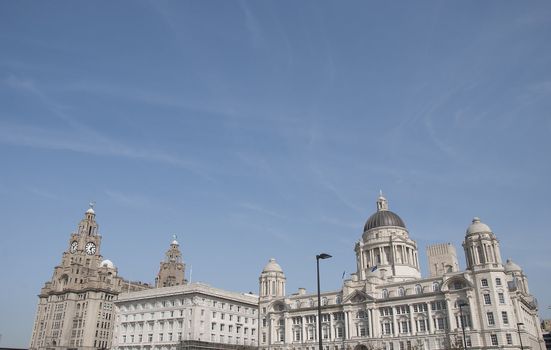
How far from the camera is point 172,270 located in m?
172

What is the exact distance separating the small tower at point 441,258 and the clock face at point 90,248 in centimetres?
10234

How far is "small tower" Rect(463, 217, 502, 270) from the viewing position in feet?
297

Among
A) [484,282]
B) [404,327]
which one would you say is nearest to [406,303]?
[404,327]

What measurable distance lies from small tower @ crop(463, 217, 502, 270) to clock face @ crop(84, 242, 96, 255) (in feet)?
375

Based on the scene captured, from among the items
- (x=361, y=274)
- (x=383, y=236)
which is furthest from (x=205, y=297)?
(x=383, y=236)

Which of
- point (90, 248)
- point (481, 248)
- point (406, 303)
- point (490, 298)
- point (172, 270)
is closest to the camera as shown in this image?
point (490, 298)

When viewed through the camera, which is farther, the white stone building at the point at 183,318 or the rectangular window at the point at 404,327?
the white stone building at the point at 183,318

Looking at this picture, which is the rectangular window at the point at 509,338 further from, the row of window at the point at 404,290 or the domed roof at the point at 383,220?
the domed roof at the point at 383,220

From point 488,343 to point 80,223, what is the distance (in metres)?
125

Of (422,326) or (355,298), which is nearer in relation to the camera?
(422,326)

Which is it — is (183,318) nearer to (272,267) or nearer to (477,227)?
(272,267)

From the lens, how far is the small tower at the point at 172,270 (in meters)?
170

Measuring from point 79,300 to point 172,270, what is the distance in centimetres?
3437

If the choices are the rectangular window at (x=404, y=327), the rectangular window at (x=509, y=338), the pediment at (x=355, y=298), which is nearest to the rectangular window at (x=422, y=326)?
the rectangular window at (x=404, y=327)
